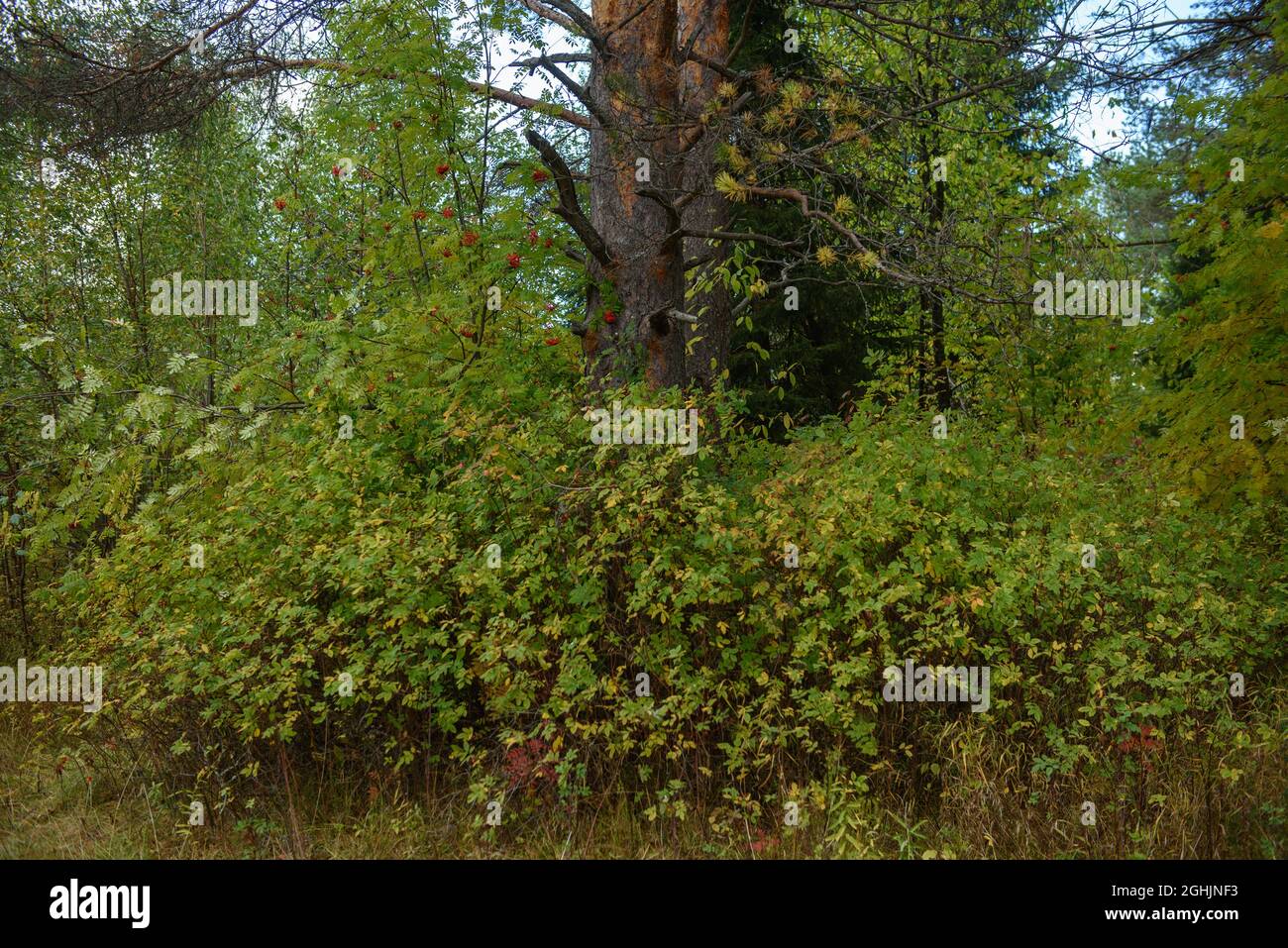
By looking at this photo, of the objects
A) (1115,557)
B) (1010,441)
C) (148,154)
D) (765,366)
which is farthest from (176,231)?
(1115,557)

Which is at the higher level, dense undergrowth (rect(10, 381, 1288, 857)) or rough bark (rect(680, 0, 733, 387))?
rough bark (rect(680, 0, 733, 387))

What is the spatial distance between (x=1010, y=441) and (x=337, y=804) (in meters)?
4.68

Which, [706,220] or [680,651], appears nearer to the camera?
[680,651]

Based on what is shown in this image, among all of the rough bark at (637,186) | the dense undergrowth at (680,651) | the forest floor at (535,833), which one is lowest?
the forest floor at (535,833)

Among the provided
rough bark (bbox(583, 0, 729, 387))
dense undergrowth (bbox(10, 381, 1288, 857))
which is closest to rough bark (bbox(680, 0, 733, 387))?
rough bark (bbox(583, 0, 729, 387))

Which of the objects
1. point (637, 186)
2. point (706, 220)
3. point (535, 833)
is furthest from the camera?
point (706, 220)

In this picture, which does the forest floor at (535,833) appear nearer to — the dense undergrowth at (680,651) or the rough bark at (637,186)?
the dense undergrowth at (680,651)

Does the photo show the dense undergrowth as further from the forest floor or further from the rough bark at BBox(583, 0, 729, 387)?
the rough bark at BBox(583, 0, 729, 387)

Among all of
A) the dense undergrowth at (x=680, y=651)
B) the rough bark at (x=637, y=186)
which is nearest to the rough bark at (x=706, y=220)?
the rough bark at (x=637, y=186)

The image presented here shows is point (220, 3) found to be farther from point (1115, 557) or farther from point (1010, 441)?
point (1115, 557)

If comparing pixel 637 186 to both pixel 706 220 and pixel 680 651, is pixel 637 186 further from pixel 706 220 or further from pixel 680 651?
pixel 680 651

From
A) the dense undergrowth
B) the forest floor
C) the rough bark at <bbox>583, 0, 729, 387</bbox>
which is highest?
the rough bark at <bbox>583, 0, 729, 387</bbox>

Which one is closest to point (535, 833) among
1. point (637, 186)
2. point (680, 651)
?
point (680, 651)

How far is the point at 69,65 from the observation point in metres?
7.67
